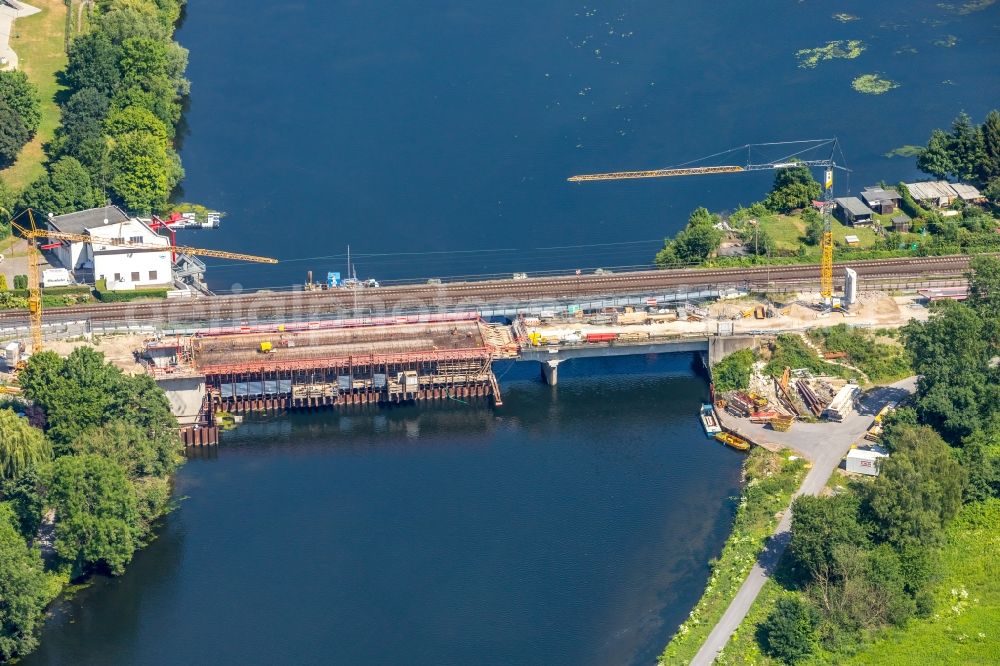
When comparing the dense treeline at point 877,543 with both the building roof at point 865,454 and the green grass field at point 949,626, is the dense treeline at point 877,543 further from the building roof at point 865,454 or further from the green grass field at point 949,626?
the building roof at point 865,454

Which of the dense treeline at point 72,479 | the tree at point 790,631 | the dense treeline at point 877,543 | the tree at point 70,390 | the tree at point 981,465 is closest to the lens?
the tree at point 790,631

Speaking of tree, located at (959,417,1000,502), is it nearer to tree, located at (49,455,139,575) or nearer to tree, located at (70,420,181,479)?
tree, located at (70,420,181,479)

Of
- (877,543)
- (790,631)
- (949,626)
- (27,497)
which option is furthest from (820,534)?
(27,497)

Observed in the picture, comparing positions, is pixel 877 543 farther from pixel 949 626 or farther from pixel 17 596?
pixel 17 596

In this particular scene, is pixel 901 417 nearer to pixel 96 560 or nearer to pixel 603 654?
pixel 603 654

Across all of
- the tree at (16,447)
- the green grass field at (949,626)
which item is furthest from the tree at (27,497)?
the green grass field at (949,626)

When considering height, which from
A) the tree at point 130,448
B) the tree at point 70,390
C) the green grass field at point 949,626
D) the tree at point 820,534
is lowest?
the green grass field at point 949,626

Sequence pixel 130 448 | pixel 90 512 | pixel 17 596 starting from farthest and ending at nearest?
pixel 130 448, pixel 90 512, pixel 17 596
